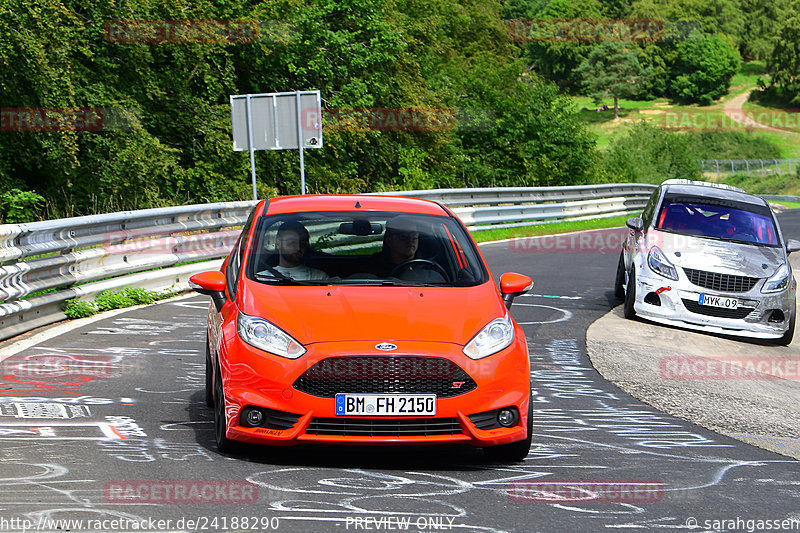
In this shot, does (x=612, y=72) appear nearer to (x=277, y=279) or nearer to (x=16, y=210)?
(x=16, y=210)

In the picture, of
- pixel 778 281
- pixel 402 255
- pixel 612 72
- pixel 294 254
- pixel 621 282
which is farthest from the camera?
pixel 612 72

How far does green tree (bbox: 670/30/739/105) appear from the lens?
506 feet

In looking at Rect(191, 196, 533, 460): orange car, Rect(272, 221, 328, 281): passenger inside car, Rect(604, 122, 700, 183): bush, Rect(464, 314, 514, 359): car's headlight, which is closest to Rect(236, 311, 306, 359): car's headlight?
Rect(191, 196, 533, 460): orange car

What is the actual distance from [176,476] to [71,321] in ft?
20.7

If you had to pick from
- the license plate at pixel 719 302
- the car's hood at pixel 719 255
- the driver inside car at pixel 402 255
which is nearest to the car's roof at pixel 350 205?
the driver inside car at pixel 402 255

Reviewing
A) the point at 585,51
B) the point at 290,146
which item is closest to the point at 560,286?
the point at 290,146

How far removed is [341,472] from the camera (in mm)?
5496

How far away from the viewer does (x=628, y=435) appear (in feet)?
22.5

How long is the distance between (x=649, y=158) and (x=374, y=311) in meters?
49.7

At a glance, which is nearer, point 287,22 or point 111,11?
point 111,11

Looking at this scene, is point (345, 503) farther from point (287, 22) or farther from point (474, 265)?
point (287, 22)

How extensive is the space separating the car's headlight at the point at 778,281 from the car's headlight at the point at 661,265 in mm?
1033

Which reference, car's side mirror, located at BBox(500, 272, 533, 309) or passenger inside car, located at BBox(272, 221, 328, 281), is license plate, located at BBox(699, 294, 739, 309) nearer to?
car's side mirror, located at BBox(500, 272, 533, 309)

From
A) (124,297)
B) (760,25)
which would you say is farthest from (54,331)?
(760,25)
